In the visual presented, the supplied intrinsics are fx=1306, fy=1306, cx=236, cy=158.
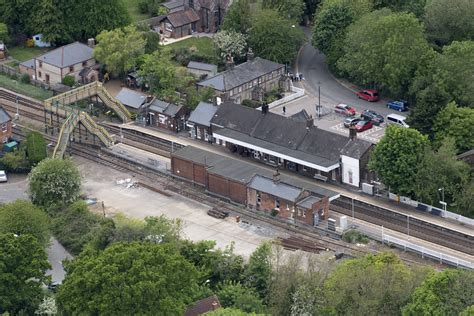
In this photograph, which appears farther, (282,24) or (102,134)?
(282,24)

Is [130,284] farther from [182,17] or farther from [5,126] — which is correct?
[182,17]

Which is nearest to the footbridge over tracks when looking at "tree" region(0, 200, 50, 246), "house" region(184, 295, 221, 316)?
"tree" region(0, 200, 50, 246)

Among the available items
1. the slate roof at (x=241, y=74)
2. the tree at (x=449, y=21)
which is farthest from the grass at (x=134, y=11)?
the tree at (x=449, y=21)

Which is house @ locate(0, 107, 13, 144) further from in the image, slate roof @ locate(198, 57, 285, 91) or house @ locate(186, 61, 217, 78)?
house @ locate(186, 61, 217, 78)

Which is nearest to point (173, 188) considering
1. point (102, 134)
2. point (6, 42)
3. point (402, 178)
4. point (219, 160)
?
point (219, 160)

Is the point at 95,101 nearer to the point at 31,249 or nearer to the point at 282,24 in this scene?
the point at 282,24

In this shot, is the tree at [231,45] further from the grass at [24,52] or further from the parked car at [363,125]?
the parked car at [363,125]

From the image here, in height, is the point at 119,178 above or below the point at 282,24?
below
